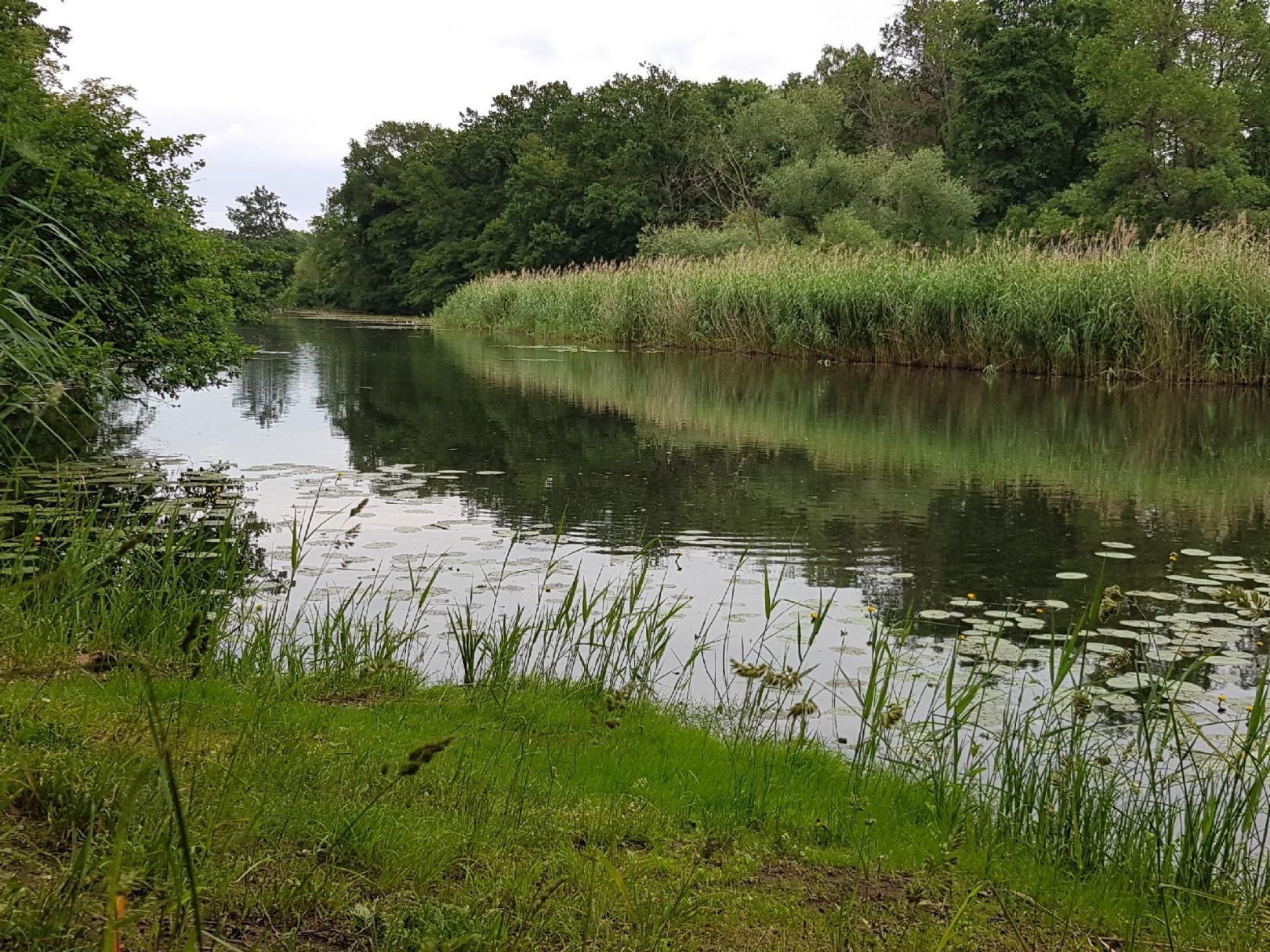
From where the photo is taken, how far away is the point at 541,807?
3.12 m

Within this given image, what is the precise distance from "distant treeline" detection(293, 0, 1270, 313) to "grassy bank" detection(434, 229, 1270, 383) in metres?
10.7

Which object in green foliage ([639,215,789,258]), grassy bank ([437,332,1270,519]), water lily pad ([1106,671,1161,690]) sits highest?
green foliage ([639,215,789,258])

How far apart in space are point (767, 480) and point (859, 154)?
41340mm

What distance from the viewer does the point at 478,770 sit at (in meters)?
3.39

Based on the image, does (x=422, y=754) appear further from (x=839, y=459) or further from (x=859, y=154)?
(x=859, y=154)

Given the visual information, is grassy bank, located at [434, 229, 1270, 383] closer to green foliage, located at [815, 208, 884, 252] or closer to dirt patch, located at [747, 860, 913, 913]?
green foliage, located at [815, 208, 884, 252]

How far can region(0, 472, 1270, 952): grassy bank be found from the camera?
7.43ft

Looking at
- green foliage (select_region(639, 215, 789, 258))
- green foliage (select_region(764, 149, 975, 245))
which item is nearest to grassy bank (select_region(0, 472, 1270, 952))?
green foliage (select_region(639, 215, 789, 258))

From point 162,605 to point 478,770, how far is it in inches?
91.9

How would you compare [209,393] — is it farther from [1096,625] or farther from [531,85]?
[531,85]

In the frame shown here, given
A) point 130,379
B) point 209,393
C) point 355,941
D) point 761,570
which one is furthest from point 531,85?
point 355,941

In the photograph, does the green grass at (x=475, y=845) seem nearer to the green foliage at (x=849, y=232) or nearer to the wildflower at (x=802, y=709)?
the wildflower at (x=802, y=709)

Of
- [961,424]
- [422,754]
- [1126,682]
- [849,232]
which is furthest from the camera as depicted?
[849,232]

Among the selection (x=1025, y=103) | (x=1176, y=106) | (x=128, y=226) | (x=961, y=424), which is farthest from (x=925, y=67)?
(x=128, y=226)
